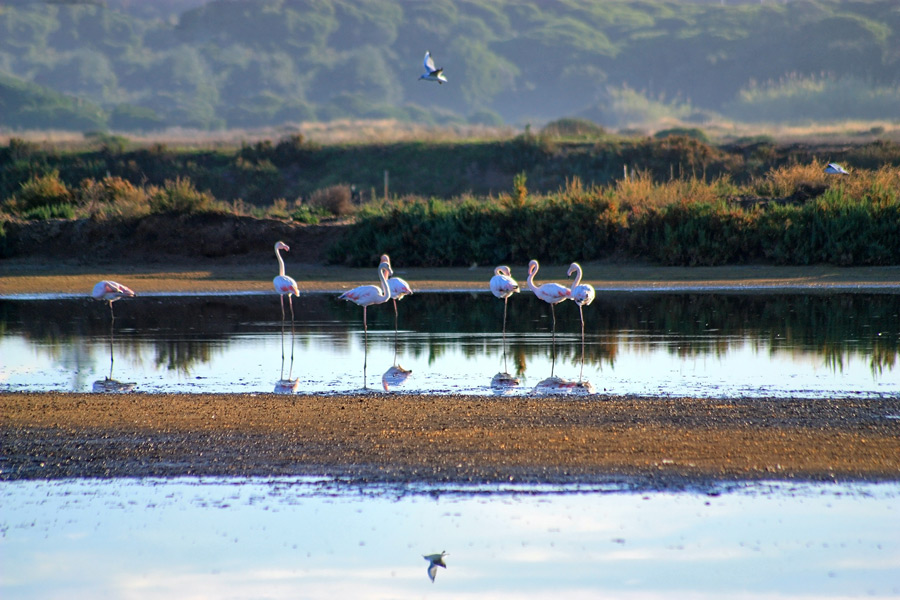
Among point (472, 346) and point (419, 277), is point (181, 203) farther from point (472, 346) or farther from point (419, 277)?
point (472, 346)

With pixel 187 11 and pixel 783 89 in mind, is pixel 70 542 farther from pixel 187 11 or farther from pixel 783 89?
pixel 187 11

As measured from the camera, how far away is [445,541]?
7.17 meters

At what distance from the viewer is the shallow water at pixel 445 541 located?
6.61 meters

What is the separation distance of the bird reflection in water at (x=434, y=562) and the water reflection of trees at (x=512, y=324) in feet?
21.8

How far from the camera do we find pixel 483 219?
3045 centimetres

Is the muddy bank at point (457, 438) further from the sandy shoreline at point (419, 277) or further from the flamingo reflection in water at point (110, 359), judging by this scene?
the sandy shoreline at point (419, 277)

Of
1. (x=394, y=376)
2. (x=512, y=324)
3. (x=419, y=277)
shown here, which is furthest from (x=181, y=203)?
(x=394, y=376)

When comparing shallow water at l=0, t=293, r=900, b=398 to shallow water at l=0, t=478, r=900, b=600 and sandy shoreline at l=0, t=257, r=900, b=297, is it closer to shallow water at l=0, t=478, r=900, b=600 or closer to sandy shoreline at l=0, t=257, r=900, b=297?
sandy shoreline at l=0, t=257, r=900, b=297

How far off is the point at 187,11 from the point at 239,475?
153 metres

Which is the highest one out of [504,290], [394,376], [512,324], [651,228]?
[651,228]

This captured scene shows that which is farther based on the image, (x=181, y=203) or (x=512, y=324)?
(x=181, y=203)

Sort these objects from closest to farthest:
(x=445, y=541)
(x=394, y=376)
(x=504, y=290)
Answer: (x=445, y=541) → (x=394, y=376) → (x=504, y=290)

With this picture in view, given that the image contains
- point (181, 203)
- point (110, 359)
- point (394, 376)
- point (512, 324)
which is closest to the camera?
point (394, 376)

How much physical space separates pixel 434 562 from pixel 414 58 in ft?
464
